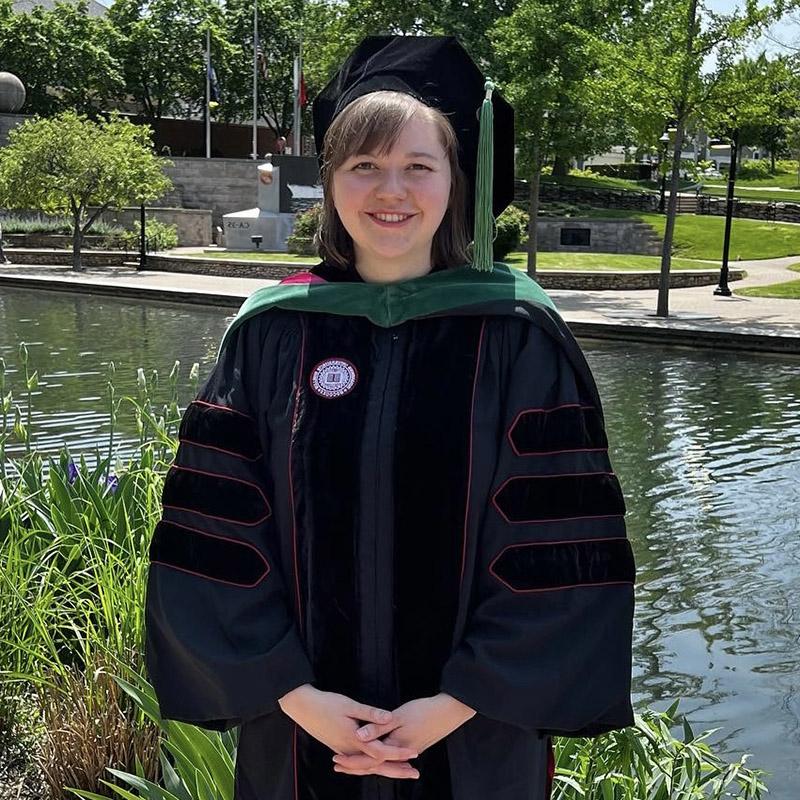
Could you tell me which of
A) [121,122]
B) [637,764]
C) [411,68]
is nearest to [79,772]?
[637,764]

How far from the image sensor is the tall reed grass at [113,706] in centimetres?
272

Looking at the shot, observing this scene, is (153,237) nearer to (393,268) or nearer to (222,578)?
(393,268)

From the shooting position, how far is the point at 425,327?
211cm

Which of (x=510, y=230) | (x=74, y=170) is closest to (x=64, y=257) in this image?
(x=74, y=170)

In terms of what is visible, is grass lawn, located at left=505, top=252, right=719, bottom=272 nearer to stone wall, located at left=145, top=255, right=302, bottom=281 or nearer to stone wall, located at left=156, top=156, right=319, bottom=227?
stone wall, located at left=145, top=255, right=302, bottom=281

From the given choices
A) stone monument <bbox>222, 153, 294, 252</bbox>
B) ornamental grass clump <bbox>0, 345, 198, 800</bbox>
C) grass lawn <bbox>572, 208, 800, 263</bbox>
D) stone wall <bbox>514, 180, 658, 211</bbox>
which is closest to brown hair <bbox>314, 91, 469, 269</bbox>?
ornamental grass clump <bbox>0, 345, 198, 800</bbox>

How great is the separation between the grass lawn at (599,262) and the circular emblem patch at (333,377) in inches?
1003

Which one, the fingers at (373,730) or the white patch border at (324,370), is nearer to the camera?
the fingers at (373,730)

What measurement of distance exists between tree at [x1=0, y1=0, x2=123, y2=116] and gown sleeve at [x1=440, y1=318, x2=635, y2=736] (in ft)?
195

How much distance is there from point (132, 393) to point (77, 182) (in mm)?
18363

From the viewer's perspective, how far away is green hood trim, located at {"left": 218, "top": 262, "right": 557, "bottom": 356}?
2107mm

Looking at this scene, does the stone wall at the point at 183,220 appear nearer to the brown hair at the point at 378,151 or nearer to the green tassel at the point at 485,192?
the brown hair at the point at 378,151

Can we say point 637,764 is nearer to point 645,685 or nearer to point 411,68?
point 411,68

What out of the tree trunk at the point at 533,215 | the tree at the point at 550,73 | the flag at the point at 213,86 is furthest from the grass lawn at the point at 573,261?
the flag at the point at 213,86
